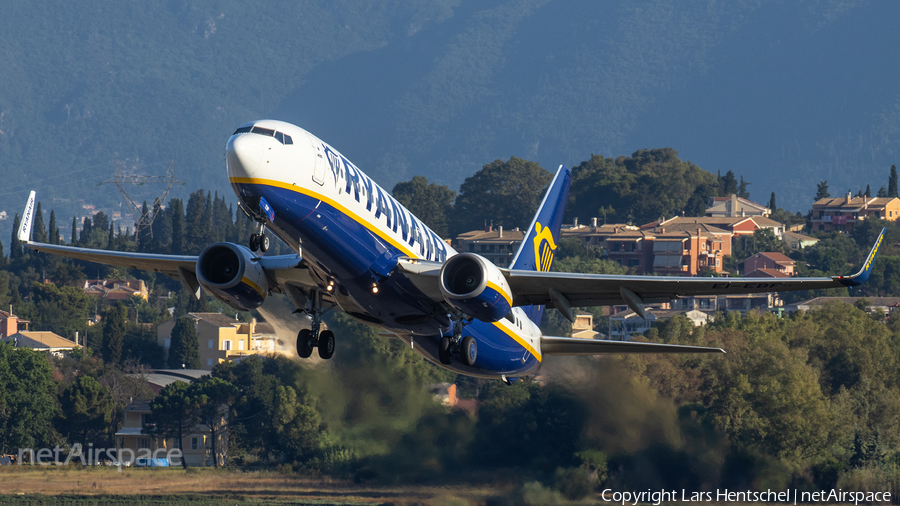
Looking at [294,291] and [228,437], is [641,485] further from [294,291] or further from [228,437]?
[228,437]

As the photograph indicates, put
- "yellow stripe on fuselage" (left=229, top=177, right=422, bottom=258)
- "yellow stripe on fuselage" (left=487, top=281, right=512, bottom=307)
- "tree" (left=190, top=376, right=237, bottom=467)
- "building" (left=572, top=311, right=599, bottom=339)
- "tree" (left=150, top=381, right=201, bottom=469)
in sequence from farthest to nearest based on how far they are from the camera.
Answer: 1. "building" (left=572, top=311, right=599, bottom=339)
2. "tree" (left=150, top=381, right=201, bottom=469)
3. "tree" (left=190, top=376, right=237, bottom=467)
4. "yellow stripe on fuselage" (left=487, top=281, right=512, bottom=307)
5. "yellow stripe on fuselage" (left=229, top=177, right=422, bottom=258)

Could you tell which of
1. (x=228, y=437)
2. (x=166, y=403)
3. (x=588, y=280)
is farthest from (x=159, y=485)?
(x=588, y=280)

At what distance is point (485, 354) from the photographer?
34969 mm

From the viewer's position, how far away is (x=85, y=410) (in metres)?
94.3

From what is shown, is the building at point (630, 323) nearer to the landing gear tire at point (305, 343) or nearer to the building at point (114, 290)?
the building at point (114, 290)

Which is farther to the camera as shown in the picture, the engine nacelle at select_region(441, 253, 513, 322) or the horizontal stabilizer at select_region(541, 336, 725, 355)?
the horizontal stabilizer at select_region(541, 336, 725, 355)

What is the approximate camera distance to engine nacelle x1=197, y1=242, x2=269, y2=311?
3095 centimetres

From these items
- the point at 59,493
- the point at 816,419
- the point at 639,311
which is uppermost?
the point at 639,311

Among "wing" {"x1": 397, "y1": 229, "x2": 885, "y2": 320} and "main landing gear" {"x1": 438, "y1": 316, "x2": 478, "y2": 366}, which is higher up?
"wing" {"x1": 397, "y1": 229, "x2": 885, "y2": 320}

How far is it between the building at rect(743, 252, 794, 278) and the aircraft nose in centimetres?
16498

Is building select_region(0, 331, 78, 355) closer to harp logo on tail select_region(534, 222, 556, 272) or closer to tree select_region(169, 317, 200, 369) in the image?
tree select_region(169, 317, 200, 369)

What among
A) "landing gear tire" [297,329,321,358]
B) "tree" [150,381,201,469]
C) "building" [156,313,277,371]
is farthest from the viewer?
"building" [156,313,277,371]

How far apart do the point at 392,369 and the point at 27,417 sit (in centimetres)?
4857

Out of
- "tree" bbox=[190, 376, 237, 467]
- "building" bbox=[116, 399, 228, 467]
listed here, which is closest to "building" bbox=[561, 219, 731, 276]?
"tree" bbox=[190, 376, 237, 467]
